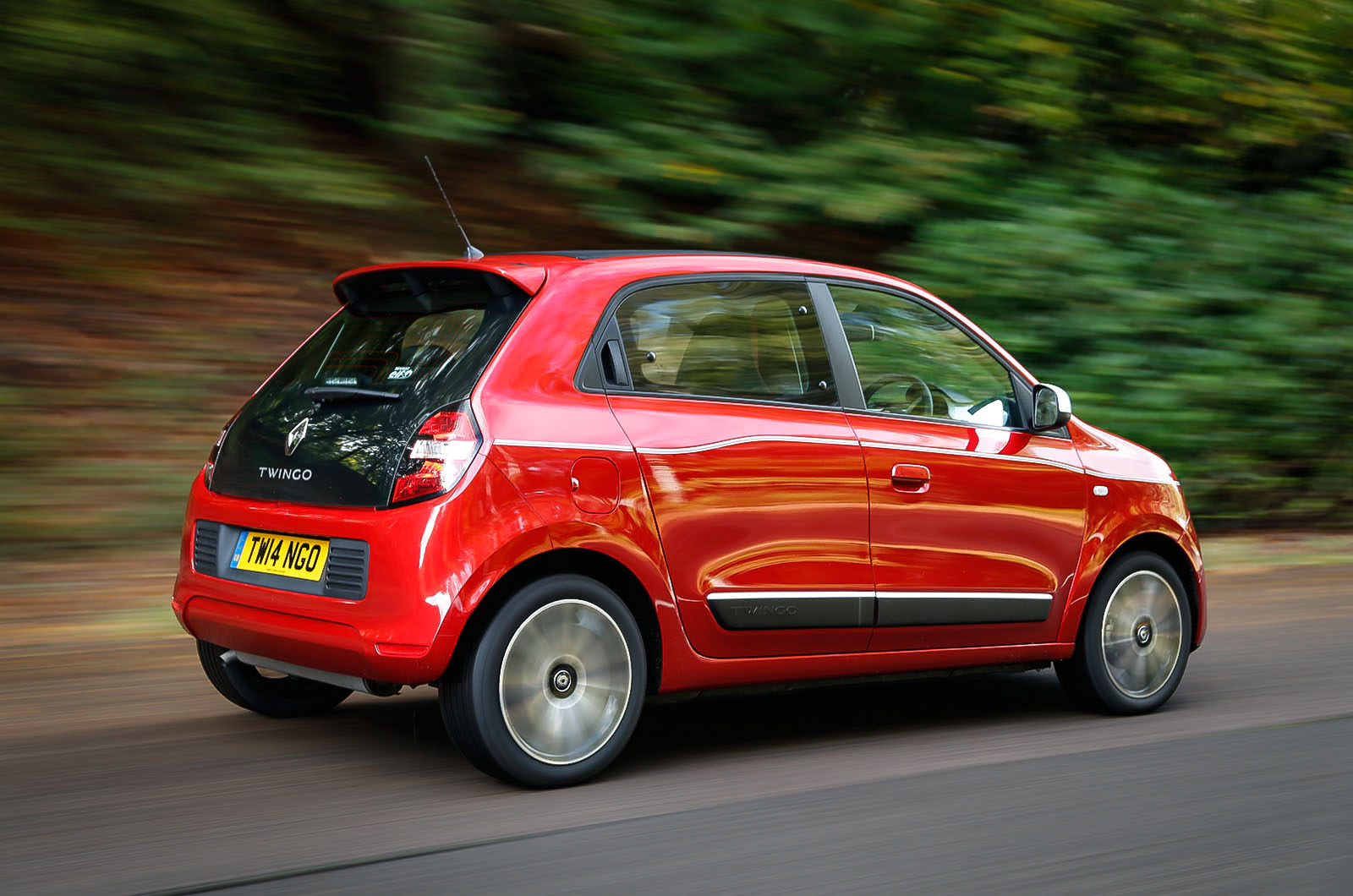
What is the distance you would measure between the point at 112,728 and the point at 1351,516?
34.2ft

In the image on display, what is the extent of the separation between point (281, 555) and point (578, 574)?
91 centimetres

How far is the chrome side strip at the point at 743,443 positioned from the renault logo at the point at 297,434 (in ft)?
3.37

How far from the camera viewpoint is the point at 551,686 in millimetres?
4344

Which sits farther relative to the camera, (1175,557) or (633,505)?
(1175,557)

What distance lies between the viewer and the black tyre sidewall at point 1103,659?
5.65m

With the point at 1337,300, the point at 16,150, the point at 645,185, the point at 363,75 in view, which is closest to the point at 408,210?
the point at 363,75

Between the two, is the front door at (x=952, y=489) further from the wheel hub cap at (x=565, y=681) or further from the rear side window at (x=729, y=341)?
the wheel hub cap at (x=565, y=681)

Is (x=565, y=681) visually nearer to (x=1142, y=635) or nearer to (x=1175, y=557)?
(x=1142, y=635)

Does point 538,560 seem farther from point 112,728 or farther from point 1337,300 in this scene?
point 1337,300

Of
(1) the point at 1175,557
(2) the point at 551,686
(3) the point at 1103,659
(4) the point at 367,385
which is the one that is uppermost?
(4) the point at 367,385

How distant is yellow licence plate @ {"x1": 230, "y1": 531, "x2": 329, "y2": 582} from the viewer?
4398mm

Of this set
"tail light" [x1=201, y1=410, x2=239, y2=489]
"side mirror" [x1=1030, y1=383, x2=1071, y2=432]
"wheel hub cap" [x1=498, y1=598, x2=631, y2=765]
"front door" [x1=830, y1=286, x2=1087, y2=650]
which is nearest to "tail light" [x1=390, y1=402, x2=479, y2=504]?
"wheel hub cap" [x1=498, y1=598, x2=631, y2=765]

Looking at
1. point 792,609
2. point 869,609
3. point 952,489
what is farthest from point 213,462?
point 952,489

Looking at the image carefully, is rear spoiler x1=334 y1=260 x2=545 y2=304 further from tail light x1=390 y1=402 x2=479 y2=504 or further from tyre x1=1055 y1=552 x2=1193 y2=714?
tyre x1=1055 y1=552 x2=1193 y2=714
